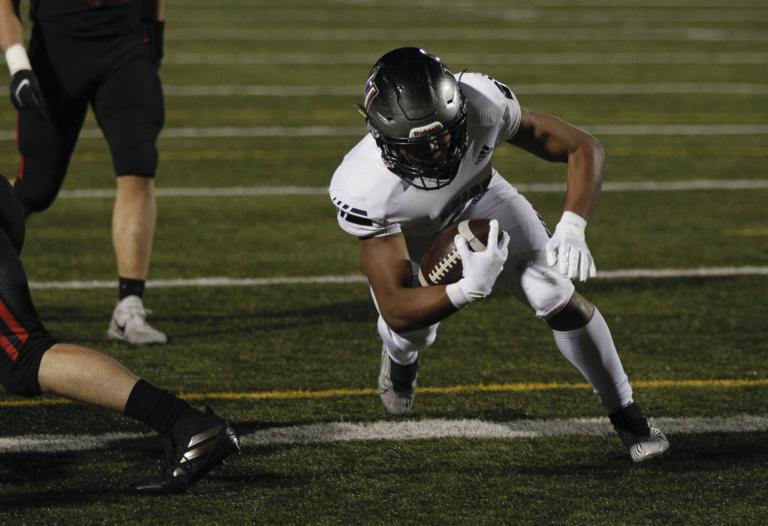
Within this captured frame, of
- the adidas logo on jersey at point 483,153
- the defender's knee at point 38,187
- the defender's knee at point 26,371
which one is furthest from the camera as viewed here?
the defender's knee at point 38,187

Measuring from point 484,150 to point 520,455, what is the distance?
32.2 inches

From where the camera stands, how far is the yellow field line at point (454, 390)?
14.1 feet

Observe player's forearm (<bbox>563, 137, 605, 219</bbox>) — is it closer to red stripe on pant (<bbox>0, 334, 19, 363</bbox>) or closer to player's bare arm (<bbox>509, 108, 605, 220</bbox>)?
player's bare arm (<bbox>509, 108, 605, 220</bbox>)

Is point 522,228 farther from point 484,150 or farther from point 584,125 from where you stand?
point 584,125

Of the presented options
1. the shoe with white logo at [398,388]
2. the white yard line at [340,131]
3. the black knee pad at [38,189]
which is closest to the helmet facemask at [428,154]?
the shoe with white logo at [398,388]

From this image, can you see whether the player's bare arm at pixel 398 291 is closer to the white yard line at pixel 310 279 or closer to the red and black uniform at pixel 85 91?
the red and black uniform at pixel 85 91

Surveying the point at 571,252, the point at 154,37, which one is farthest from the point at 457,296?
the point at 154,37

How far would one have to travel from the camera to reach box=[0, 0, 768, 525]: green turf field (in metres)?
3.43

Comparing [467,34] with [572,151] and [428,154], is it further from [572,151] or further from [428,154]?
[428,154]

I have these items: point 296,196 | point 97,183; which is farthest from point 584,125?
point 97,183

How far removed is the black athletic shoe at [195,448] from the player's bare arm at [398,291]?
1.68 feet

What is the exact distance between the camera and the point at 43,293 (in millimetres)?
5617

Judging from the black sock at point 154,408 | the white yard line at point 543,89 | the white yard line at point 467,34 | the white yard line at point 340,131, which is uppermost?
the black sock at point 154,408

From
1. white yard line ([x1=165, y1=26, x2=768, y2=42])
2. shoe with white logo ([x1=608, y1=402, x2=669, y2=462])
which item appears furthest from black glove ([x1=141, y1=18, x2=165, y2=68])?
white yard line ([x1=165, y1=26, x2=768, y2=42])
